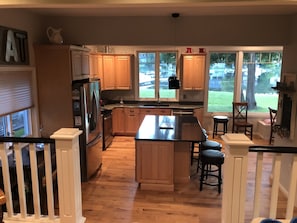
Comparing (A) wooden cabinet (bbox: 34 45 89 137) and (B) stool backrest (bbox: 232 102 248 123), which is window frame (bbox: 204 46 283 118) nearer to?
(B) stool backrest (bbox: 232 102 248 123)

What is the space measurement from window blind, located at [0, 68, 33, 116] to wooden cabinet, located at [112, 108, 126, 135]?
3343 mm

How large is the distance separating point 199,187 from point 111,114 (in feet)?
11.3

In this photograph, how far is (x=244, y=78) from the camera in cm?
758

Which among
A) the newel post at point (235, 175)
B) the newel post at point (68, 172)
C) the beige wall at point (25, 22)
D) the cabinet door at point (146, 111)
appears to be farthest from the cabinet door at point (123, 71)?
the newel post at point (235, 175)

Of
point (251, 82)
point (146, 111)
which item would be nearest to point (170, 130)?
point (146, 111)

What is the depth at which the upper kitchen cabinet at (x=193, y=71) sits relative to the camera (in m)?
7.24

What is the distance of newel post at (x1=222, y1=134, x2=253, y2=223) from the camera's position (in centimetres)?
239

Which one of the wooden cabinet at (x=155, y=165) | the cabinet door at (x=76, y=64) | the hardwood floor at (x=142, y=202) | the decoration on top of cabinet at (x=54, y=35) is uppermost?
the decoration on top of cabinet at (x=54, y=35)

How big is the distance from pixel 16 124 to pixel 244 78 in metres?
5.89

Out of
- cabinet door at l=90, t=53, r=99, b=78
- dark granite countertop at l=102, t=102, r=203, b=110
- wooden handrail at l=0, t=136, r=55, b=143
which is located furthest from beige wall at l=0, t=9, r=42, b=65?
dark granite countertop at l=102, t=102, r=203, b=110

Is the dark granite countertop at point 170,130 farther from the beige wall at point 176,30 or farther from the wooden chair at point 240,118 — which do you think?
the wooden chair at point 240,118

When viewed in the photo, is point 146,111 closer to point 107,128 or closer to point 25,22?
point 107,128

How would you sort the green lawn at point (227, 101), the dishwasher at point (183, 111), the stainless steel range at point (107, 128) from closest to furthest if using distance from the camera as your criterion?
the stainless steel range at point (107, 128) → the dishwasher at point (183, 111) → the green lawn at point (227, 101)

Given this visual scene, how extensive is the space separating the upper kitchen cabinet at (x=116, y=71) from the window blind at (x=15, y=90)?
3387 millimetres
